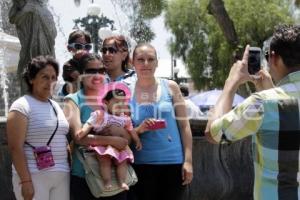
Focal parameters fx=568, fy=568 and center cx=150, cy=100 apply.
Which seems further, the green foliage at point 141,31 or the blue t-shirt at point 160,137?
the green foliage at point 141,31

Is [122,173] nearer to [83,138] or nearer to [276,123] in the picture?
[83,138]

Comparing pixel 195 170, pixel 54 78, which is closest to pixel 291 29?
pixel 54 78

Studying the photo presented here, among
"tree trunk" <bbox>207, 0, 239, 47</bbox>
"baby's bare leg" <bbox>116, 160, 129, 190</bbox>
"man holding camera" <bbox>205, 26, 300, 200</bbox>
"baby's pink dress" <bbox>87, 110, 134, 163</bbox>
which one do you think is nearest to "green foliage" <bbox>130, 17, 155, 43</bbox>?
"tree trunk" <bbox>207, 0, 239, 47</bbox>

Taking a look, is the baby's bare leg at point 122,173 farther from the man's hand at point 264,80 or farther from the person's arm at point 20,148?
the man's hand at point 264,80

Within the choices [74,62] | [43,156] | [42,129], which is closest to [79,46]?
[74,62]

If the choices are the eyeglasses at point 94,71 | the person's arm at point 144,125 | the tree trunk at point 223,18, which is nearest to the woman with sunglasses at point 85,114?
the eyeglasses at point 94,71

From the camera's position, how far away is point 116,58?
14.6 ft

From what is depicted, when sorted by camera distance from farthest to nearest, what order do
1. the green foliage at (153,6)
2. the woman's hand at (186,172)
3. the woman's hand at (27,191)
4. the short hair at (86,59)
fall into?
1. the green foliage at (153,6)
2. the short hair at (86,59)
3. the woman's hand at (186,172)
4. the woman's hand at (27,191)

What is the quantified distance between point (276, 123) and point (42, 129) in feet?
5.40

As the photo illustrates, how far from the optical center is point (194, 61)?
117 ft

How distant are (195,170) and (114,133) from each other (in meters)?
1.82

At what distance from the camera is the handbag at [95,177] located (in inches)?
148

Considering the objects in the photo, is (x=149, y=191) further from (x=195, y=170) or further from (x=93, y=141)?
(x=195, y=170)

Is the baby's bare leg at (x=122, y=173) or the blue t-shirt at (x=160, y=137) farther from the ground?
the blue t-shirt at (x=160, y=137)
